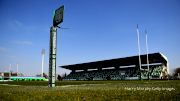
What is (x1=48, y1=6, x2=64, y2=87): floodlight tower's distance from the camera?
725 inches

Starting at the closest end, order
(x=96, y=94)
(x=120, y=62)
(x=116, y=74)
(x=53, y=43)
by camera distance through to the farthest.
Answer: (x=96, y=94)
(x=53, y=43)
(x=120, y=62)
(x=116, y=74)

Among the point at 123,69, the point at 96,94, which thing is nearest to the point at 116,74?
the point at 123,69

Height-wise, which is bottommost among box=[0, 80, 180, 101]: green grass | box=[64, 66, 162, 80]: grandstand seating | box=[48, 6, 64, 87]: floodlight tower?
box=[64, 66, 162, 80]: grandstand seating

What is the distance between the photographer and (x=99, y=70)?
10250cm

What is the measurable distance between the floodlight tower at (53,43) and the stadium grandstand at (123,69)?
47475mm

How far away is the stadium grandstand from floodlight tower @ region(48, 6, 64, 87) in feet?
156

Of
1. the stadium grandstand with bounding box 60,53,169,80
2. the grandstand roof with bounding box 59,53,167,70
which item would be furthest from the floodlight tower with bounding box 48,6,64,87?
the grandstand roof with bounding box 59,53,167,70

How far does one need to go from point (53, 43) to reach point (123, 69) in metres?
75.3

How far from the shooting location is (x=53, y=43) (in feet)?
62.3

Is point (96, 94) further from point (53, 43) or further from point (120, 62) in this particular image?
point (120, 62)

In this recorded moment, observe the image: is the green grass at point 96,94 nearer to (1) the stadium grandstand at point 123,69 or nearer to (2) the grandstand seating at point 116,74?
(1) the stadium grandstand at point 123,69

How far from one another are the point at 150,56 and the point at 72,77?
47747 millimetres

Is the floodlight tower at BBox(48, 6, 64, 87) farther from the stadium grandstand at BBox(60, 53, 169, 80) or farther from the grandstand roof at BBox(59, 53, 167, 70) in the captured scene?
the grandstand roof at BBox(59, 53, 167, 70)

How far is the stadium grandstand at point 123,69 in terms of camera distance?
76.6 m
